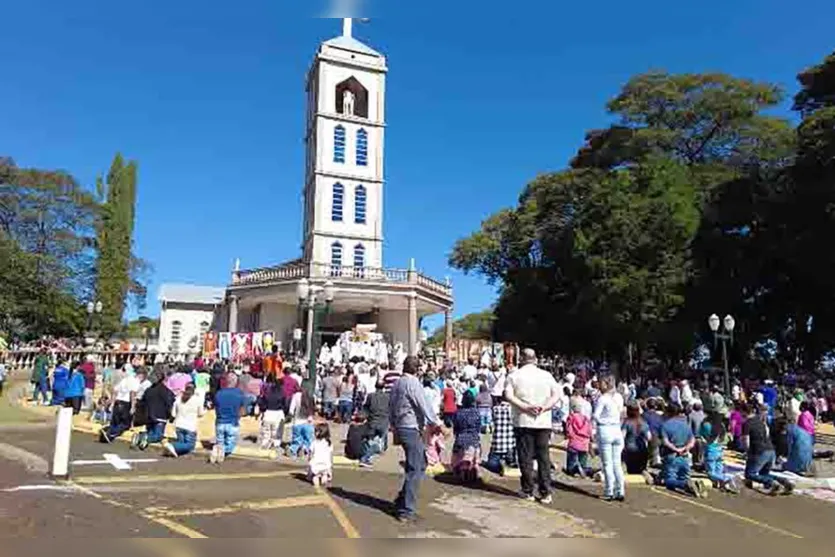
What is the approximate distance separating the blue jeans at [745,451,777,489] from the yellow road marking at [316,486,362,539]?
261 inches

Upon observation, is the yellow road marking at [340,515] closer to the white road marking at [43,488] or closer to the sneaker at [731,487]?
the white road marking at [43,488]

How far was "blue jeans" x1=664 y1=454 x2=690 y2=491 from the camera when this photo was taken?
430 inches

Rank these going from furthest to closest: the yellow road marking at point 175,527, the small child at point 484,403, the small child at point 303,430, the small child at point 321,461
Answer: the small child at point 484,403
the small child at point 303,430
the small child at point 321,461
the yellow road marking at point 175,527

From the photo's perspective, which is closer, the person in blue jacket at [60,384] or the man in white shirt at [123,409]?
the man in white shirt at [123,409]

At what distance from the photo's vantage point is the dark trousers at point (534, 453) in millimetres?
9000

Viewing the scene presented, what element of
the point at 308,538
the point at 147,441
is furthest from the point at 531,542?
the point at 147,441

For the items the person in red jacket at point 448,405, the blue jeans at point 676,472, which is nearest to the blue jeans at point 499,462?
the blue jeans at point 676,472

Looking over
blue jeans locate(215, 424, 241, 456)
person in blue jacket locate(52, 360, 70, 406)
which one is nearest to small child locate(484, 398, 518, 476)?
blue jeans locate(215, 424, 241, 456)

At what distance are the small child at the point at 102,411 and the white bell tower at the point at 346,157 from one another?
2842 centimetres

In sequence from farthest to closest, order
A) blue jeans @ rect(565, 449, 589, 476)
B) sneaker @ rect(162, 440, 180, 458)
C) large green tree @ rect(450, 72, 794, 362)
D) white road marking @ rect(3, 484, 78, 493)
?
large green tree @ rect(450, 72, 794, 362) < sneaker @ rect(162, 440, 180, 458) < blue jeans @ rect(565, 449, 589, 476) < white road marking @ rect(3, 484, 78, 493)

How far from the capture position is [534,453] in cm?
919

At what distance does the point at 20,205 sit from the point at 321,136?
1935 cm

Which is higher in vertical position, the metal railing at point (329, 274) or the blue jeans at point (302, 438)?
the metal railing at point (329, 274)

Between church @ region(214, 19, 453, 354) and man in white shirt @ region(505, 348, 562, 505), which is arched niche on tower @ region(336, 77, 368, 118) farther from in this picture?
man in white shirt @ region(505, 348, 562, 505)
